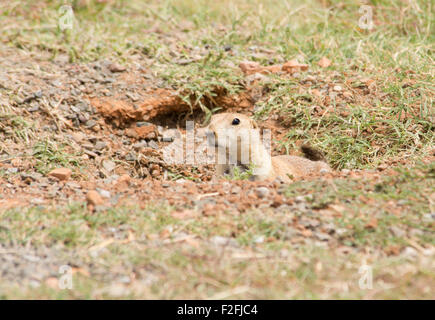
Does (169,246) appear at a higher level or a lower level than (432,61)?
lower

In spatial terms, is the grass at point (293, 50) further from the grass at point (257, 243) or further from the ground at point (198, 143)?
the grass at point (257, 243)

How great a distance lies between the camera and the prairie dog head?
455 cm

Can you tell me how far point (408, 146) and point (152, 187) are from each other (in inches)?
93.1

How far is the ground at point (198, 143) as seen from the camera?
9.34 ft

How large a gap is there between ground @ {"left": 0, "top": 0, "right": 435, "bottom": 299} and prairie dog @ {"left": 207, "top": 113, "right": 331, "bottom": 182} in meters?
0.50

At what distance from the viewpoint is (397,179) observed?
3.64 meters

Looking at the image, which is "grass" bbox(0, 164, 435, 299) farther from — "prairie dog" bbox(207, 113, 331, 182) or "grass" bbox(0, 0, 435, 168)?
"grass" bbox(0, 0, 435, 168)

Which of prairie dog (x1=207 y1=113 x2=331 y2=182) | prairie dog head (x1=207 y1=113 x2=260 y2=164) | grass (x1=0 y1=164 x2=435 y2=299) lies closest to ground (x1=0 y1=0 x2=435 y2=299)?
grass (x1=0 y1=164 x2=435 y2=299)

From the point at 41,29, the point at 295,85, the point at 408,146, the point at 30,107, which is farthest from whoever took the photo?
the point at 41,29

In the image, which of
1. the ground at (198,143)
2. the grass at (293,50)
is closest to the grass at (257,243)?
the ground at (198,143)

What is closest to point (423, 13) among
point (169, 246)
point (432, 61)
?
point (432, 61)

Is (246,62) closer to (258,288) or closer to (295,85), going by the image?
(295,85)

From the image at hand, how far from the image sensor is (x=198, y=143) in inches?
227
